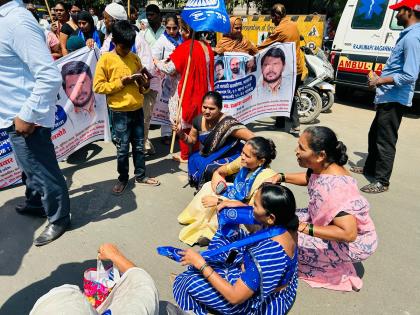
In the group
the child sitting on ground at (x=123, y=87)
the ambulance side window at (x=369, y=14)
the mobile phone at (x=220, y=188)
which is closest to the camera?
the mobile phone at (x=220, y=188)

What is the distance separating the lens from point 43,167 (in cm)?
257

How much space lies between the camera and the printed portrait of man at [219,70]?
4832 mm

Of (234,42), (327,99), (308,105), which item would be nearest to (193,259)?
(234,42)

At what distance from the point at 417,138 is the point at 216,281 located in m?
5.23

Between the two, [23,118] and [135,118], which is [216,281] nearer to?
[23,118]

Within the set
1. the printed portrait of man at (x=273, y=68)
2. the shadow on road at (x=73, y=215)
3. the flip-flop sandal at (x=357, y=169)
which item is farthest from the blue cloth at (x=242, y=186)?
the printed portrait of man at (x=273, y=68)

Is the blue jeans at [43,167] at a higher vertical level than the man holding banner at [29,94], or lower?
lower

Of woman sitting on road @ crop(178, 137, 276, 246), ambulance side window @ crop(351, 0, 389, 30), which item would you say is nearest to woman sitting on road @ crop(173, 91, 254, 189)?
woman sitting on road @ crop(178, 137, 276, 246)

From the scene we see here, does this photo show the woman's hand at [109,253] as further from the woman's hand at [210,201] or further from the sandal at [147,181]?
the sandal at [147,181]

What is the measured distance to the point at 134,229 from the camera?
10.1 feet

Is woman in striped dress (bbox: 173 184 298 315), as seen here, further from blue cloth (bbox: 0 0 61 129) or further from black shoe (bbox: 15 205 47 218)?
black shoe (bbox: 15 205 47 218)

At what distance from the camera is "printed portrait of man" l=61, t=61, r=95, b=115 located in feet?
12.8

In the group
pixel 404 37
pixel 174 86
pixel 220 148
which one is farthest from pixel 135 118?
pixel 404 37

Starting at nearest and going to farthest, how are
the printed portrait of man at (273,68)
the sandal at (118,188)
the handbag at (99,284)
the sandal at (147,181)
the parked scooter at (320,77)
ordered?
the handbag at (99,284) < the sandal at (118,188) < the sandal at (147,181) < the printed portrait of man at (273,68) < the parked scooter at (320,77)
